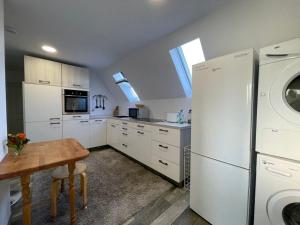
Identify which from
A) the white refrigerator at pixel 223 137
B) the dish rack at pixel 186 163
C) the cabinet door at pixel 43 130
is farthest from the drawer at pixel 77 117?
the white refrigerator at pixel 223 137

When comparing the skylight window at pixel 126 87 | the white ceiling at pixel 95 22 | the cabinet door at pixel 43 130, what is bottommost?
the cabinet door at pixel 43 130

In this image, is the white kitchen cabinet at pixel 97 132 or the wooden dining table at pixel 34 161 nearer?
the wooden dining table at pixel 34 161

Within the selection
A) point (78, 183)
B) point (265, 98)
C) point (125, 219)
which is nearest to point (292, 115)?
point (265, 98)

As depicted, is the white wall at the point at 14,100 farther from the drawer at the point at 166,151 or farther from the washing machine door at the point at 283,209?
the washing machine door at the point at 283,209

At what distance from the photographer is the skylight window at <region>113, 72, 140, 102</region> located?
392 cm

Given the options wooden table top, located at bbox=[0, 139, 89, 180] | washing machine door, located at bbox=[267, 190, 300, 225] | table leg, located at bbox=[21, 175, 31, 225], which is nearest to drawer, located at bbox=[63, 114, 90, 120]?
wooden table top, located at bbox=[0, 139, 89, 180]

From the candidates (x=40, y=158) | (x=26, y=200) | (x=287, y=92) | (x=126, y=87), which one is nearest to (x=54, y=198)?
(x=26, y=200)

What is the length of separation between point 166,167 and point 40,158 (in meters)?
1.70

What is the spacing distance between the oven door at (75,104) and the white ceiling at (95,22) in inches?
43.1

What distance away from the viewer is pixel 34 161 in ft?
3.87

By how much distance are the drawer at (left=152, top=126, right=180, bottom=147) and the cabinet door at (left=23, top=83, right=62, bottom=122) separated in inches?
89.9

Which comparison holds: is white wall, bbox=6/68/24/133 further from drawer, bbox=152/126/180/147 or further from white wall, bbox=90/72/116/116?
drawer, bbox=152/126/180/147

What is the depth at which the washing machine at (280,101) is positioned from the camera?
37.8 inches

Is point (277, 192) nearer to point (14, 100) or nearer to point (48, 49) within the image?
point (48, 49)
